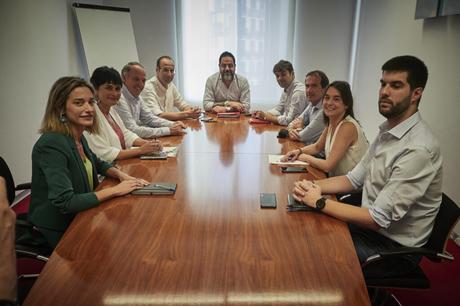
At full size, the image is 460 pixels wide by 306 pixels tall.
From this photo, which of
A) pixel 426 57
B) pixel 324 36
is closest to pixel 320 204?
pixel 426 57

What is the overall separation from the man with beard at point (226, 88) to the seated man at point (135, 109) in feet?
3.93

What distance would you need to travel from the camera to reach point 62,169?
1521 mm

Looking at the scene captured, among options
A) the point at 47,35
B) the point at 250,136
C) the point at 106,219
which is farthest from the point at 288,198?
the point at 47,35

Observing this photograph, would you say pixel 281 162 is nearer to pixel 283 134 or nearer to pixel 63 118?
pixel 283 134

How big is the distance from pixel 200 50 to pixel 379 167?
4444 mm

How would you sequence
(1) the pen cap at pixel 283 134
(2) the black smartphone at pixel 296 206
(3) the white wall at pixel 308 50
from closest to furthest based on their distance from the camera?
(2) the black smartphone at pixel 296 206
(3) the white wall at pixel 308 50
(1) the pen cap at pixel 283 134

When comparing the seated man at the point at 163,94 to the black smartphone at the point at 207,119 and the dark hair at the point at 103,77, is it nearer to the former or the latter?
the black smartphone at the point at 207,119

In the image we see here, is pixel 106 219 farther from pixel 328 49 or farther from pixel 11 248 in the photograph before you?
pixel 328 49

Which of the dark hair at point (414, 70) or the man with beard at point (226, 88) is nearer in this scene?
the dark hair at point (414, 70)

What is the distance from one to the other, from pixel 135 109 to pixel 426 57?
9.02 ft

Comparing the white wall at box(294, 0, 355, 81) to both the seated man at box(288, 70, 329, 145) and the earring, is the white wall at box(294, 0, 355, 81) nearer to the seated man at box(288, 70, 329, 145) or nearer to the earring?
the seated man at box(288, 70, 329, 145)


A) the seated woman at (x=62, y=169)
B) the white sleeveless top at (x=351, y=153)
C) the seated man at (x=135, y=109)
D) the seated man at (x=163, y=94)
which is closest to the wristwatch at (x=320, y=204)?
the white sleeveless top at (x=351, y=153)

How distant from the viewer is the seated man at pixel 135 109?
9.55 ft

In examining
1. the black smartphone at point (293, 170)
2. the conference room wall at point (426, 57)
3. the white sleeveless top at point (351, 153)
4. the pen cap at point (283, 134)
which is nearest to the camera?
the black smartphone at point (293, 170)
